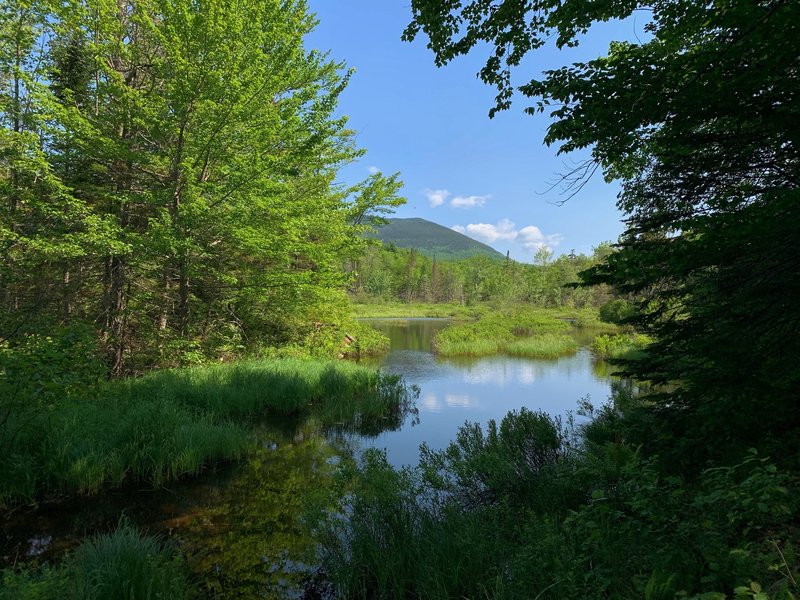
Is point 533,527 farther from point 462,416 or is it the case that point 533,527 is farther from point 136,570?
point 462,416

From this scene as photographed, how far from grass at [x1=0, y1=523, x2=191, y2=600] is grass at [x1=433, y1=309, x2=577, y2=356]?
80.8 ft

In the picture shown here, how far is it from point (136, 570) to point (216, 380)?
8.18 meters

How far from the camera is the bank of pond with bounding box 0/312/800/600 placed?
9.72ft

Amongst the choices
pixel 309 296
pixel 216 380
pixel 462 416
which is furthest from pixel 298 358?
pixel 462 416

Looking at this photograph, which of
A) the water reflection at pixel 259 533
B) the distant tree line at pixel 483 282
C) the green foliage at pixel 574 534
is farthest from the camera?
the distant tree line at pixel 483 282

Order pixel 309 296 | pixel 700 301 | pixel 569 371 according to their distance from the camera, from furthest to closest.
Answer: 1. pixel 569 371
2. pixel 309 296
3. pixel 700 301

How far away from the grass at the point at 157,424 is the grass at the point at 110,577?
98.8 inches

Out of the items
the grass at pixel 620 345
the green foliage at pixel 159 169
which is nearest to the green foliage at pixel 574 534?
the green foliage at pixel 159 169

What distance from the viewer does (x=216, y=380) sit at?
11602 millimetres

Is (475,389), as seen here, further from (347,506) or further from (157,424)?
(157,424)

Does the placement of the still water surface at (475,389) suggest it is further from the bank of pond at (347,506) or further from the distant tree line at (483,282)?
the distant tree line at (483,282)

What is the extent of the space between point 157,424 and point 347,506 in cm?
427

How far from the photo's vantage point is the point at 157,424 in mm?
7836

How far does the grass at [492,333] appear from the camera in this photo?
29.2 m
